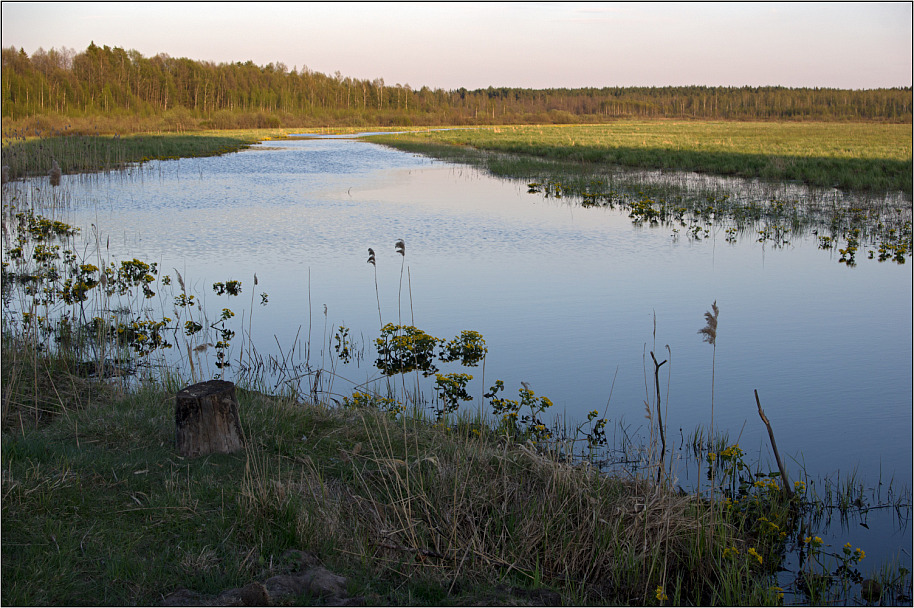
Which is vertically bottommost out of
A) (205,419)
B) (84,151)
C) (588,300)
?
(205,419)

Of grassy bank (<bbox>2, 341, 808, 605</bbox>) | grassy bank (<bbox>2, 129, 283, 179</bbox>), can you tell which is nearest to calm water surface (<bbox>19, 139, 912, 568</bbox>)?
grassy bank (<bbox>2, 341, 808, 605</bbox>)

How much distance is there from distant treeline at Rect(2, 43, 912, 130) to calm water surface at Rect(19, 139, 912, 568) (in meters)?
25.4

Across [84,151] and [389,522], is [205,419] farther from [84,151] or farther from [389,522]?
[84,151]

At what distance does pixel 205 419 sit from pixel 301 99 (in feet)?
383

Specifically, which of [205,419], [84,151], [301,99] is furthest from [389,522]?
[301,99]

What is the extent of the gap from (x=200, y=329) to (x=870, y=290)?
854 cm

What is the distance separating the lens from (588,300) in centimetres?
939

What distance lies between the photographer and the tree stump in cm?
435

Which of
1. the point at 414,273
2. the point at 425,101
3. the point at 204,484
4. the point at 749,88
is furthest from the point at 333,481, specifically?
the point at 749,88

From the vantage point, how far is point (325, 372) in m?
6.64

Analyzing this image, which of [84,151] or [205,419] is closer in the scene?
[205,419]

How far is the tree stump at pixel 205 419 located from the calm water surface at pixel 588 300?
83.3 inches

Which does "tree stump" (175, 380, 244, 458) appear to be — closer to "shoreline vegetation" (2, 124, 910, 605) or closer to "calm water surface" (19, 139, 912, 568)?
"shoreline vegetation" (2, 124, 910, 605)

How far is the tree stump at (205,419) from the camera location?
4.35m
